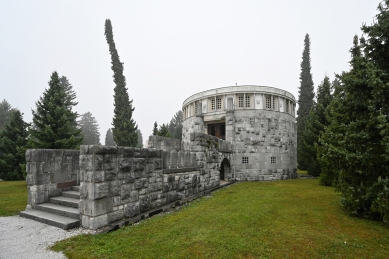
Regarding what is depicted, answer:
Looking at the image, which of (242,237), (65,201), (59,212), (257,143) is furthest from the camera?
(257,143)

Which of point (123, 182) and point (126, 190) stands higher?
point (123, 182)

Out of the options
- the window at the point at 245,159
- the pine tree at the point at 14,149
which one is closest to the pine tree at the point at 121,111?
the pine tree at the point at 14,149

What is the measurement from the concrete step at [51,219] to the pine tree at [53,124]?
27.2 ft

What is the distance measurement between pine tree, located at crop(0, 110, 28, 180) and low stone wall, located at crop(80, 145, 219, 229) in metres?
13.6

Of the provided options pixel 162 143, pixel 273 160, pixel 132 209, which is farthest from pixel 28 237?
pixel 273 160

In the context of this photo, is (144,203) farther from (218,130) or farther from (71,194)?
(218,130)

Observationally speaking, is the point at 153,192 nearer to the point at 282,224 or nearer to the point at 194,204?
the point at 194,204

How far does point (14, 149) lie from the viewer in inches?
669

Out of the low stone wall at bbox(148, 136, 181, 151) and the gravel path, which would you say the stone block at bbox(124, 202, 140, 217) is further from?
the low stone wall at bbox(148, 136, 181, 151)

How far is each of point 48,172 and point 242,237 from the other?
6.26 meters

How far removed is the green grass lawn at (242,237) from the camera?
3.79m

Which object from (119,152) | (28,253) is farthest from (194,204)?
(28,253)

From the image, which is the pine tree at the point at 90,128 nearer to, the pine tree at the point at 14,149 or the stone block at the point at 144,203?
the pine tree at the point at 14,149

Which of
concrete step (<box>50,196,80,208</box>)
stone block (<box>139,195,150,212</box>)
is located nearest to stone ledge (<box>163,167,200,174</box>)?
stone block (<box>139,195,150,212</box>)
